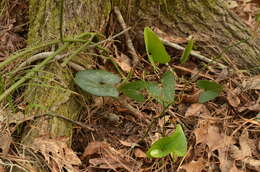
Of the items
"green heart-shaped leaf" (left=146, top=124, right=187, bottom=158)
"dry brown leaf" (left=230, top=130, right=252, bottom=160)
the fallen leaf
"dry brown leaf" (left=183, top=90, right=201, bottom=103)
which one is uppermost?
the fallen leaf

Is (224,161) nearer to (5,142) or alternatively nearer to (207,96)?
(207,96)

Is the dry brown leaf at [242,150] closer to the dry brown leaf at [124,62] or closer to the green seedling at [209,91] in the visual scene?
the green seedling at [209,91]

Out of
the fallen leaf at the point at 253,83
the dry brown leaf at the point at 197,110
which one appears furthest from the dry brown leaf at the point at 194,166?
the fallen leaf at the point at 253,83

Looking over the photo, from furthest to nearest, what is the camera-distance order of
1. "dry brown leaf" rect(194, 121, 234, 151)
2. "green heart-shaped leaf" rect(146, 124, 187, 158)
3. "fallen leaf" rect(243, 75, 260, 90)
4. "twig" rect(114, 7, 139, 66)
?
"twig" rect(114, 7, 139, 66)
"fallen leaf" rect(243, 75, 260, 90)
"dry brown leaf" rect(194, 121, 234, 151)
"green heart-shaped leaf" rect(146, 124, 187, 158)

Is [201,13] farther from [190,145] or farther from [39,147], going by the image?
[39,147]

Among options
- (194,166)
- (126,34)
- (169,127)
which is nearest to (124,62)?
(126,34)

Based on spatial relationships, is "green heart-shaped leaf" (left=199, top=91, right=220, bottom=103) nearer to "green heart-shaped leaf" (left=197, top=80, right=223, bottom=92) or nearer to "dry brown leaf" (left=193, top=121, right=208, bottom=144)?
"green heart-shaped leaf" (left=197, top=80, right=223, bottom=92)

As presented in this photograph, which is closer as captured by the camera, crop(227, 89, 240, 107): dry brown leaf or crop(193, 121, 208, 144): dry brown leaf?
crop(193, 121, 208, 144): dry brown leaf

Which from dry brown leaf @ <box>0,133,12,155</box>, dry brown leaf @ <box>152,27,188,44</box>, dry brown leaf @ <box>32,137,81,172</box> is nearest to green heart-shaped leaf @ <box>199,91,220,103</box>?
dry brown leaf @ <box>152,27,188,44</box>
